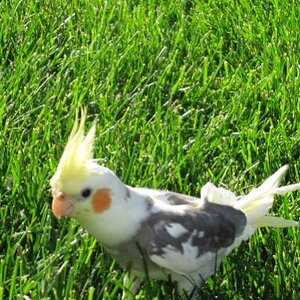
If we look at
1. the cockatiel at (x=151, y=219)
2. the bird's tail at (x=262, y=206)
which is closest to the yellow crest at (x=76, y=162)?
the cockatiel at (x=151, y=219)

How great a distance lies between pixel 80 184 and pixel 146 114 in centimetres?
101

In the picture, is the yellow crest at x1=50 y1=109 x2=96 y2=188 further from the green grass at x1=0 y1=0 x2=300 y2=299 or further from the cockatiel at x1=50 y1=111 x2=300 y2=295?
the green grass at x1=0 y1=0 x2=300 y2=299

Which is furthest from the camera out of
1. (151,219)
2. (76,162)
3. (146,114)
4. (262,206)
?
(146,114)

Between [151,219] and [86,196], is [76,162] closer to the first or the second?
[86,196]

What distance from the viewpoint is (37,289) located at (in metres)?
2.13

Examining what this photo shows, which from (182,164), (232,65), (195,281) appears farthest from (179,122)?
(195,281)

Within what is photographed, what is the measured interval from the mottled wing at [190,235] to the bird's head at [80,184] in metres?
0.14

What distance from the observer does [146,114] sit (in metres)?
3.01

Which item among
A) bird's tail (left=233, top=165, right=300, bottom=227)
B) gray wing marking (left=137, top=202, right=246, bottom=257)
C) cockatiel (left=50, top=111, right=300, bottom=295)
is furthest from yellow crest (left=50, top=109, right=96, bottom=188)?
bird's tail (left=233, top=165, right=300, bottom=227)

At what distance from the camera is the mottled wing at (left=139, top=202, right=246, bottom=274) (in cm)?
211

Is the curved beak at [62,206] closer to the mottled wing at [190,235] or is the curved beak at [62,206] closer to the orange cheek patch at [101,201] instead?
the orange cheek patch at [101,201]

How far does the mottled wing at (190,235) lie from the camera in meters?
2.11

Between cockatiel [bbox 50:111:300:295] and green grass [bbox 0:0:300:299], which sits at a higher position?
cockatiel [bbox 50:111:300:295]

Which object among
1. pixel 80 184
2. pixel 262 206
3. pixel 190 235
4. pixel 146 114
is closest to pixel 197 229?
pixel 190 235
